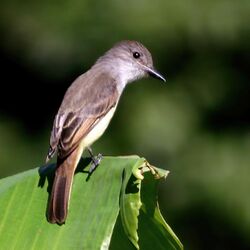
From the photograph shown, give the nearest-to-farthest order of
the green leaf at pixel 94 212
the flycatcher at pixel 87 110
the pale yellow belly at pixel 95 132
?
the green leaf at pixel 94 212 → the flycatcher at pixel 87 110 → the pale yellow belly at pixel 95 132

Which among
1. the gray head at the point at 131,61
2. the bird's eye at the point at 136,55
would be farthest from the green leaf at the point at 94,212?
the bird's eye at the point at 136,55

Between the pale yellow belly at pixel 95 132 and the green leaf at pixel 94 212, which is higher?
the green leaf at pixel 94 212

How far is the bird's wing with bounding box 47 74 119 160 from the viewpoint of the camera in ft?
19.8

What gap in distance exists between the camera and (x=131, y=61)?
7781 millimetres

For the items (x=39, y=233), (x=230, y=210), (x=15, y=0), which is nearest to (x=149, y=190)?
(x=39, y=233)

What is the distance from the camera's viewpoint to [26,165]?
10.7 meters

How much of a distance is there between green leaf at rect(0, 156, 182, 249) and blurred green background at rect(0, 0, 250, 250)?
5011mm

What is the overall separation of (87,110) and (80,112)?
7 cm

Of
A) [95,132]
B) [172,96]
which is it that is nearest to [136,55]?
[95,132]

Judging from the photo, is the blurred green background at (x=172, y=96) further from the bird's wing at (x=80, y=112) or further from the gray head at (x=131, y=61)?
the bird's wing at (x=80, y=112)

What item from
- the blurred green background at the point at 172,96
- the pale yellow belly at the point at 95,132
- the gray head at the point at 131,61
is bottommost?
the blurred green background at the point at 172,96

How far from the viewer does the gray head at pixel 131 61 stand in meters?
7.64

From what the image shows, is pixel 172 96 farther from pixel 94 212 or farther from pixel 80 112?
pixel 94 212

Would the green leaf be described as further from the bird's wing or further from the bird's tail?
the bird's wing
